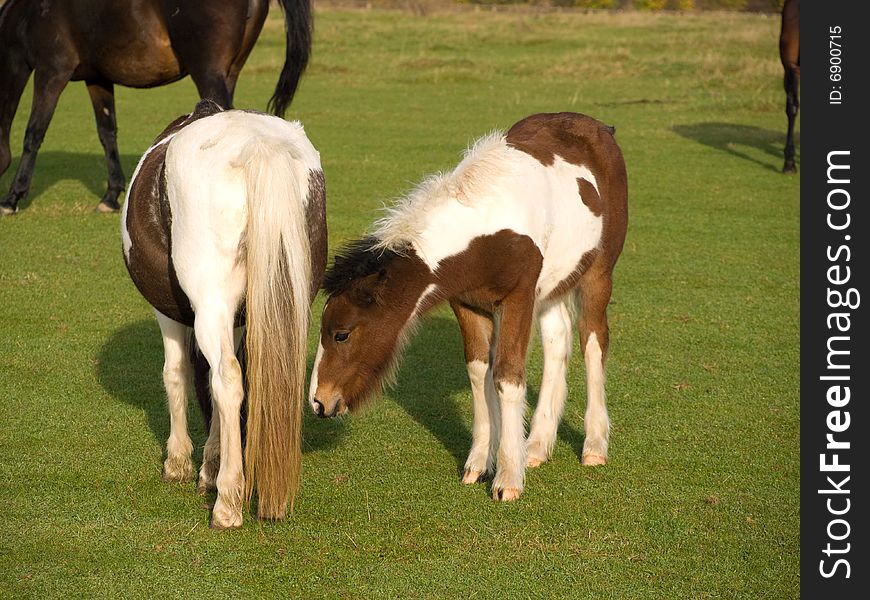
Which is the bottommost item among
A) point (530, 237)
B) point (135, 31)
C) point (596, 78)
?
point (596, 78)

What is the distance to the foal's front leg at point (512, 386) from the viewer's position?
5148 mm

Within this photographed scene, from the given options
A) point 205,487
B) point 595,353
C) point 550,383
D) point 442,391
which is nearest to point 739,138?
point 442,391

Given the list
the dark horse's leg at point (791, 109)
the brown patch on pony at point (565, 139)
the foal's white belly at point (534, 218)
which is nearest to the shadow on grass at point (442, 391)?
the foal's white belly at point (534, 218)

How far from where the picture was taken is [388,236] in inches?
195

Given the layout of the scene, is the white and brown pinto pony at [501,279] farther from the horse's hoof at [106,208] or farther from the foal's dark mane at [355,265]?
the horse's hoof at [106,208]

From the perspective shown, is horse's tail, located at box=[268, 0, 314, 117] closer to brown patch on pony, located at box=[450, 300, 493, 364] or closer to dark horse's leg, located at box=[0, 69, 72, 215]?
dark horse's leg, located at box=[0, 69, 72, 215]

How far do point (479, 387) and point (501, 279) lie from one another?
77cm

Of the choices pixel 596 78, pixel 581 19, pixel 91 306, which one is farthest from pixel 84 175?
pixel 581 19

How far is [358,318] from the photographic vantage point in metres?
4.91

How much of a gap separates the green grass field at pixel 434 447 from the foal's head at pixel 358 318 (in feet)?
2.09

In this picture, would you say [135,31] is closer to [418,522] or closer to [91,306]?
[91,306]

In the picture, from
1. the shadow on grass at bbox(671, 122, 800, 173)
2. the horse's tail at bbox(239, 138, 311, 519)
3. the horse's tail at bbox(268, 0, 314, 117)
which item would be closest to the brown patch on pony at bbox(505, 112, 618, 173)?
the horse's tail at bbox(239, 138, 311, 519)
